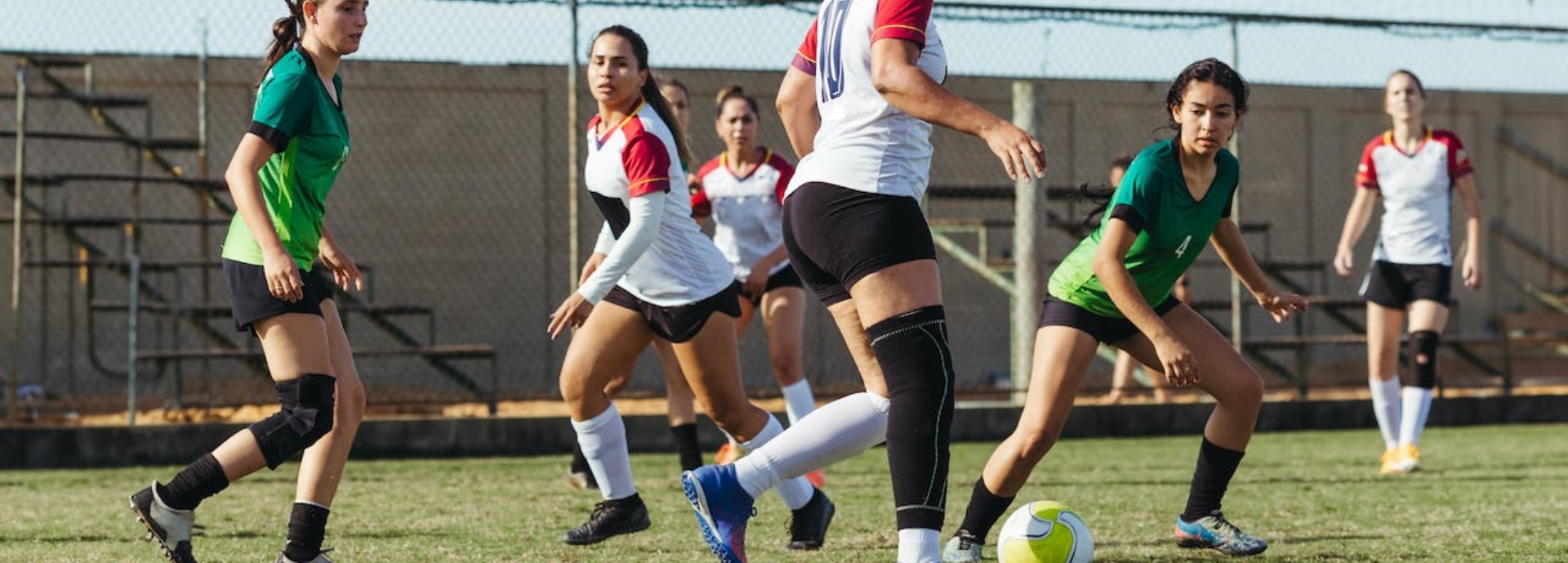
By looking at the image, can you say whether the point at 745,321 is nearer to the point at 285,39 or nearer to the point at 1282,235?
the point at 285,39

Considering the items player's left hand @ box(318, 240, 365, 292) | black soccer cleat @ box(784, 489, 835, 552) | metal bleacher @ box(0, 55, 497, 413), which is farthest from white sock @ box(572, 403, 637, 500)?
metal bleacher @ box(0, 55, 497, 413)

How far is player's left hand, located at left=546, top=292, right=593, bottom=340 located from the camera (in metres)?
4.91

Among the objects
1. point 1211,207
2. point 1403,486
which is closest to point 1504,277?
point 1403,486

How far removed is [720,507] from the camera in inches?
177

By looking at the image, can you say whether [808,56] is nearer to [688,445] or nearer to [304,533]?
[304,533]

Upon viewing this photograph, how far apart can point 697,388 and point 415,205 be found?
36.2 feet

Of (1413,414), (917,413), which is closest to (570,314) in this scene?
(917,413)

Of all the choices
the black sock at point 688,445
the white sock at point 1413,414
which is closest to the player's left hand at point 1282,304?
the black sock at point 688,445

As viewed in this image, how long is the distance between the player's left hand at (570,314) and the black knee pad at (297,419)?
60 centimetres

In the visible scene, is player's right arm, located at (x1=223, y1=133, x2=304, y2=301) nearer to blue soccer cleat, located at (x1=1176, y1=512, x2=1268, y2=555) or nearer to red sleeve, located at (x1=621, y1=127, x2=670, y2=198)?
red sleeve, located at (x1=621, y1=127, x2=670, y2=198)

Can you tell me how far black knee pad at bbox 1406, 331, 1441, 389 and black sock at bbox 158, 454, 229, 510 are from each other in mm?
6488

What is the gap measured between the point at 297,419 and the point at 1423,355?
6418mm

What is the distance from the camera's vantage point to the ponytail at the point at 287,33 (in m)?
4.94

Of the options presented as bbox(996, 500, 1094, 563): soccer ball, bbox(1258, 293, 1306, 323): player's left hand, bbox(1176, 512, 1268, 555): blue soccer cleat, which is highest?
bbox(1258, 293, 1306, 323): player's left hand
